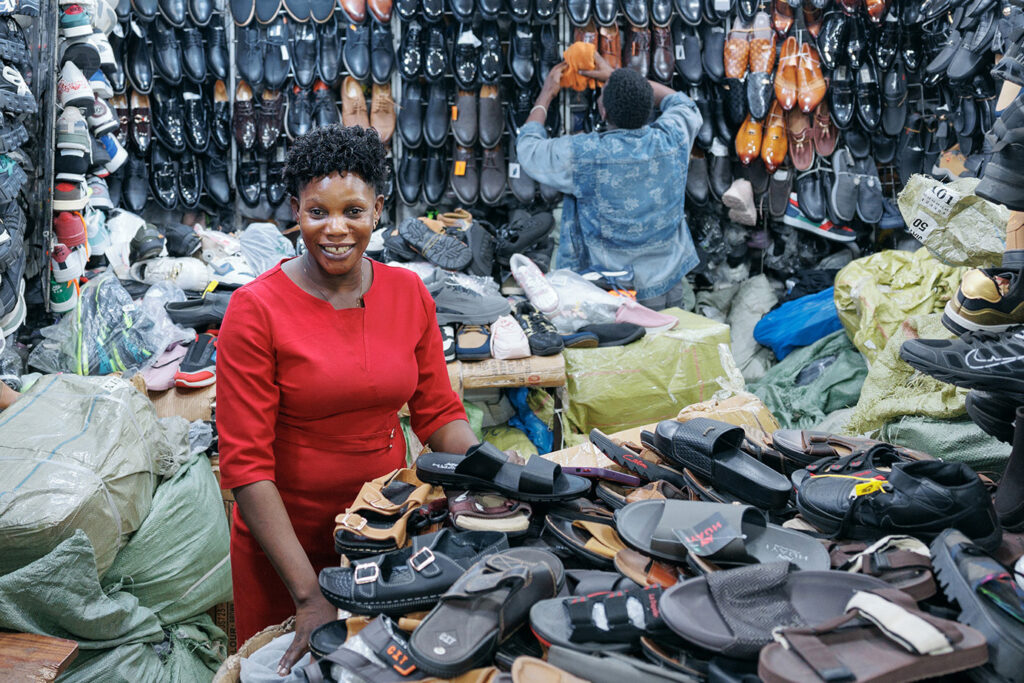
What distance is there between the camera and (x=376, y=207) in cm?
186

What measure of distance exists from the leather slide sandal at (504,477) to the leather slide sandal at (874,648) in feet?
1.81

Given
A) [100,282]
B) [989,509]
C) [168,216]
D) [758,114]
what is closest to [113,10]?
[168,216]

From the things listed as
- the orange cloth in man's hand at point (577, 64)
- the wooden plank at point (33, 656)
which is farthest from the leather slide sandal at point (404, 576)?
the orange cloth in man's hand at point (577, 64)

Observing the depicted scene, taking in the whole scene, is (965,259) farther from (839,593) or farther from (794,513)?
(839,593)

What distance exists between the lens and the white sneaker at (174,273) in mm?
4055

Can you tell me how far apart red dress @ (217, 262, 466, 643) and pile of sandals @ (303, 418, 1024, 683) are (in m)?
0.28

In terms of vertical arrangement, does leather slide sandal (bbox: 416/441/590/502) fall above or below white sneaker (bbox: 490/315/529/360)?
above

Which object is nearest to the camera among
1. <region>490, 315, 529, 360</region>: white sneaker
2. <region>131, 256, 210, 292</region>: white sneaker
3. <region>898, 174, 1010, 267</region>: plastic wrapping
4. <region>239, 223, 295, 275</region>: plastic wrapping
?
<region>898, 174, 1010, 267</region>: plastic wrapping

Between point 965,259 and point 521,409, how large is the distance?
1.95m

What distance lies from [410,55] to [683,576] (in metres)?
4.42

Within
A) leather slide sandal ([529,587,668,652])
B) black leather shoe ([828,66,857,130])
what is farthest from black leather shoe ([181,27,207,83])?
leather slide sandal ([529,587,668,652])

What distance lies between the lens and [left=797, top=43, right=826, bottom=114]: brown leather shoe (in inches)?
195

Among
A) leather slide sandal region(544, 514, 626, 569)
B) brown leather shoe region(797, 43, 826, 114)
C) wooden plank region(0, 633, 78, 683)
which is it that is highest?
brown leather shoe region(797, 43, 826, 114)

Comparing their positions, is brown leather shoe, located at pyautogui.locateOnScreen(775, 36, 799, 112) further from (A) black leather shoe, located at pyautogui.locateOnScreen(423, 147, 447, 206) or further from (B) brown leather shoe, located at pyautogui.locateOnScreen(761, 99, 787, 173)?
(A) black leather shoe, located at pyautogui.locateOnScreen(423, 147, 447, 206)
